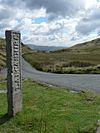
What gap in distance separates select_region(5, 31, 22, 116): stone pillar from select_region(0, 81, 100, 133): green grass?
1.37 ft

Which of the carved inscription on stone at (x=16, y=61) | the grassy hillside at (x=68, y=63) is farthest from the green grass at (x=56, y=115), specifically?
the grassy hillside at (x=68, y=63)

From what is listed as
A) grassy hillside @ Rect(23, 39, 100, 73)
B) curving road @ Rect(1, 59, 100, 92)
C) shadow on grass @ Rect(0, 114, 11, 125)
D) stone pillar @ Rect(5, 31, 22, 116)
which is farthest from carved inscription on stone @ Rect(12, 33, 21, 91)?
grassy hillside @ Rect(23, 39, 100, 73)

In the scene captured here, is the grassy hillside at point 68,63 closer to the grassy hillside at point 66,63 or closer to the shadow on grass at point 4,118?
the grassy hillside at point 66,63

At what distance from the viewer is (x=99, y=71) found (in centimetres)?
4250

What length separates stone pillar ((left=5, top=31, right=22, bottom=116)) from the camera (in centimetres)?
1320

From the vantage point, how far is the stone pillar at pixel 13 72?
13195 millimetres

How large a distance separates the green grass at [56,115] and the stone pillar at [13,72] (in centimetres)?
42

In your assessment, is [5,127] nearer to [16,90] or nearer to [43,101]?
[16,90]

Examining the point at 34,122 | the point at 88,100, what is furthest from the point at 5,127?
the point at 88,100

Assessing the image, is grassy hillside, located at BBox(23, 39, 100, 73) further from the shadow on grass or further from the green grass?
the shadow on grass

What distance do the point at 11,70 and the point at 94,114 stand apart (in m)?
3.76

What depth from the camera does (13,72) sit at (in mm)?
13320

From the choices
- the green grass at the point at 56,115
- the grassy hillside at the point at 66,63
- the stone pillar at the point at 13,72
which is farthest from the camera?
the grassy hillside at the point at 66,63

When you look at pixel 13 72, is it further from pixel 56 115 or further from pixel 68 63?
pixel 68 63
